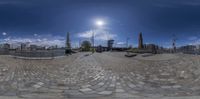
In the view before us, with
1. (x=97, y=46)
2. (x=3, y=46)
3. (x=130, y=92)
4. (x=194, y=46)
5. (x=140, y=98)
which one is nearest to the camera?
(x=140, y=98)

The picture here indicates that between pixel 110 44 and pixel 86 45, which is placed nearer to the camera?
pixel 110 44

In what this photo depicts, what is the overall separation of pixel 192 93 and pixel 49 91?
3.60 metres

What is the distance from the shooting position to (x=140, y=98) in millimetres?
3773

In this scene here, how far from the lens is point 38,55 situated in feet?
66.7

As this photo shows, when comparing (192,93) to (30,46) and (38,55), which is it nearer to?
(38,55)

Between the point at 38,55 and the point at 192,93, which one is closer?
the point at 192,93

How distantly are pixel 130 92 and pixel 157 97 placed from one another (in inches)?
28.1

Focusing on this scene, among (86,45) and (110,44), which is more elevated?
(110,44)

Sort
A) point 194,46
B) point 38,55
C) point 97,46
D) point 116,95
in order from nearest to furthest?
point 116,95 < point 38,55 < point 194,46 < point 97,46

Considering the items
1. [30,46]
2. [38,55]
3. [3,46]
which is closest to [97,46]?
[30,46]

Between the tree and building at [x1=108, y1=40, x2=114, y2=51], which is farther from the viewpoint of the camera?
the tree

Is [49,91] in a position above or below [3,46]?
below

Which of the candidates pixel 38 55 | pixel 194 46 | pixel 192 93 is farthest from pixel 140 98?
pixel 194 46

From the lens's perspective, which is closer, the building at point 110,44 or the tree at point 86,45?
the building at point 110,44
